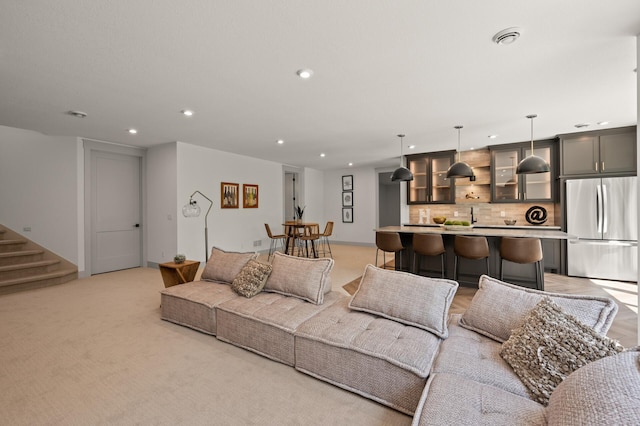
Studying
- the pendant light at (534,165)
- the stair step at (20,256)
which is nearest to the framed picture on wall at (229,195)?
the stair step at (20,256)

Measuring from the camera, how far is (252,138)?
555cm

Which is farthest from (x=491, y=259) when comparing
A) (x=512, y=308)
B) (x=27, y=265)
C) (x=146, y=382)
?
(x=27, y=265)

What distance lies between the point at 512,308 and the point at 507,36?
2004 millimetres

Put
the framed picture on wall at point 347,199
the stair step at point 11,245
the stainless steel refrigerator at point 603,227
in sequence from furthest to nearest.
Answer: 1. the framed picture on wall at point 347,199
2. the stair step at point 11,245
3. the stainless steel refrigerator at point 603,227

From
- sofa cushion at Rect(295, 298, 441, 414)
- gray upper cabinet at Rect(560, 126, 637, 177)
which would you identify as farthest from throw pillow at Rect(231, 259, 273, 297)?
gray upper cabinet at Rect(560, 126, 637, 177)

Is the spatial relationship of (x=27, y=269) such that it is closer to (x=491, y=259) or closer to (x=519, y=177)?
(x=491, y=259)

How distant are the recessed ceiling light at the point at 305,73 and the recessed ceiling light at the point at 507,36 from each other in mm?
1561

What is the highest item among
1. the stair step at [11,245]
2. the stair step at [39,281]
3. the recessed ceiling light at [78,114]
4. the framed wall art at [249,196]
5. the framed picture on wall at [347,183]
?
the recessed ceiling light at [78,114]

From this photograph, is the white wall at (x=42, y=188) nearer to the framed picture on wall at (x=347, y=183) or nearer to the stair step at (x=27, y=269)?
the stair step at (x=27, y=269)

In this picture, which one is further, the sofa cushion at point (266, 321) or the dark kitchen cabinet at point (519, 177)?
the dark kitchen cabinet at point (519, 177)

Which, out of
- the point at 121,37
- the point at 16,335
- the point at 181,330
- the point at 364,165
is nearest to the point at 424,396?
the point at 181,330

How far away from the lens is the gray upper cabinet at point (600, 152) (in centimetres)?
504

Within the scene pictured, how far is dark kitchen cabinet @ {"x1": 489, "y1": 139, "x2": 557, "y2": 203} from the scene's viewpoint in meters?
5.89

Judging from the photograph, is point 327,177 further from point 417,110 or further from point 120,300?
point 120,300
